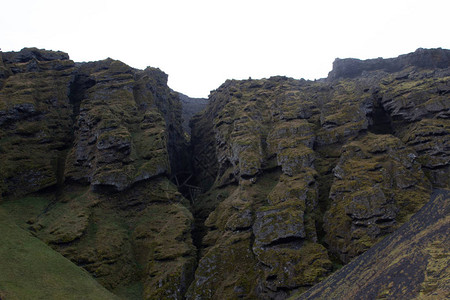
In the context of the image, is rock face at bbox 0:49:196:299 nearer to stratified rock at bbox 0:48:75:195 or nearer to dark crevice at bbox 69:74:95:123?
stratified rock at bbox 0:48:75:195

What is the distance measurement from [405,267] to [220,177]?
203 feet

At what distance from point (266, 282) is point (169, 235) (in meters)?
23.9

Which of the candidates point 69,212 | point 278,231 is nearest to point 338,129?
point 278,231

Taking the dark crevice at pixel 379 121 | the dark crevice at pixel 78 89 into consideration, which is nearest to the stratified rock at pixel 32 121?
the dark crevice at pixel 78 89

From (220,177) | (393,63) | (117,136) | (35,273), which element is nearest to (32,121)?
(117,136)

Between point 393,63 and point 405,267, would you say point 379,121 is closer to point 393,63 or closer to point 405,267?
point 405,267

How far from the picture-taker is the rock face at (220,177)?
51812 millimetres

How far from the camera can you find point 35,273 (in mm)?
43344

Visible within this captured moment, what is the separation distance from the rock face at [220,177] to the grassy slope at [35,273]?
184 inches

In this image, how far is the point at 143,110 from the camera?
96.1m

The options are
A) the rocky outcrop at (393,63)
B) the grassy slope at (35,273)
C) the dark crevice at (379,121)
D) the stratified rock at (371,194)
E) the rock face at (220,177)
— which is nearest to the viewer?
the grassy slope at (35,273)

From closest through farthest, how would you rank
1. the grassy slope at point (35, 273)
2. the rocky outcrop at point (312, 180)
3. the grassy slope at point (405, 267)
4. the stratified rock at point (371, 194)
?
the grassy slope at point (405, 267), the grassy slope at point (35, 273), the stratified rock at point (371, 194), the rocky outcrop at point (312, 180)

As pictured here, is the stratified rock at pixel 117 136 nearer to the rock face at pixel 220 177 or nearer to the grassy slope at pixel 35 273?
the rock face at pixel 220 177

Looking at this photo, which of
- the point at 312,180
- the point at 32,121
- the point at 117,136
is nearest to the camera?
the point at 312,180
